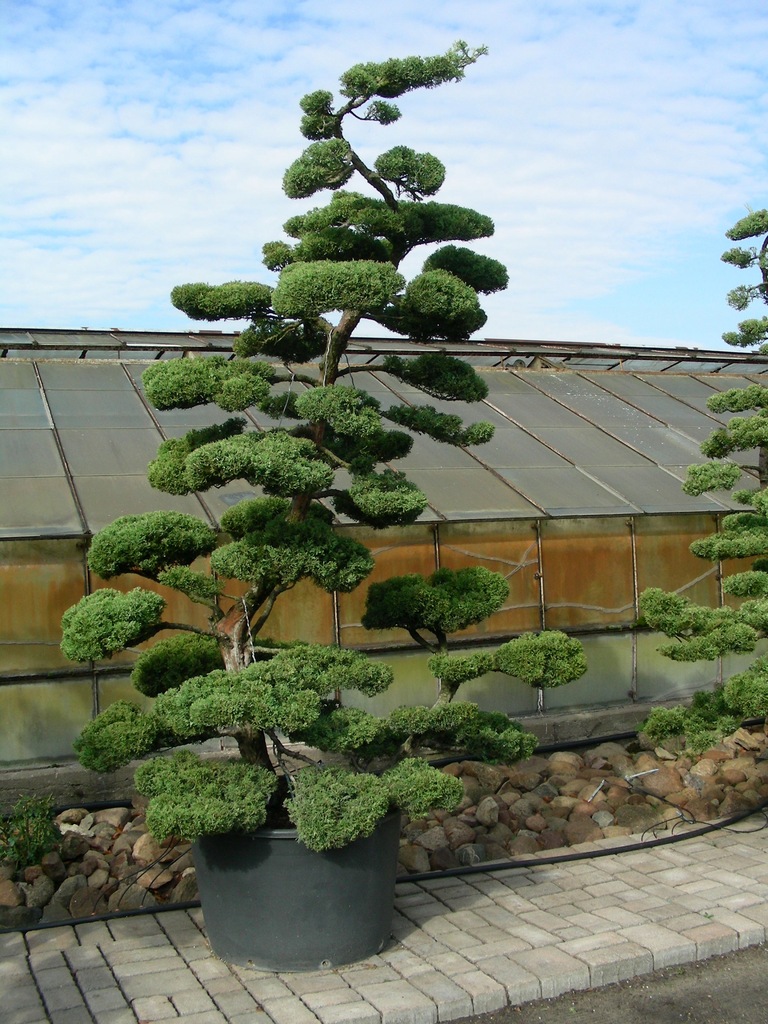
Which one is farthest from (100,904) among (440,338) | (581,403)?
(581,403)

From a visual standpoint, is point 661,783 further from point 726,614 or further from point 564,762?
point 726,614

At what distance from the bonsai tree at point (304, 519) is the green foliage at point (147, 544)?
1cm

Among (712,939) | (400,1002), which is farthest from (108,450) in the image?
(712,939)

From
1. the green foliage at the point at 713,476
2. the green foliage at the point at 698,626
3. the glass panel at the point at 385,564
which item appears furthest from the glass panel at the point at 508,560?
the green foliage at the point at 713,476

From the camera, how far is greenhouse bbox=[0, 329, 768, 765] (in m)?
8.60

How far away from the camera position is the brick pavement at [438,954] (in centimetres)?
539

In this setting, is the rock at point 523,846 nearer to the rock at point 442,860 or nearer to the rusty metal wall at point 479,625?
the rock at point 442,860

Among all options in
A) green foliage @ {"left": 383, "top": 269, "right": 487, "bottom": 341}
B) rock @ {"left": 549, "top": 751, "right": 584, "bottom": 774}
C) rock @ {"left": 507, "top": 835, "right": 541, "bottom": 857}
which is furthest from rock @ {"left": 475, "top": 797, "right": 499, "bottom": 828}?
green foliage @ {"left": 383, "top": 269, "right": 487, "bottom": 341}

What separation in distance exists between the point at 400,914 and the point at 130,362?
330 inches

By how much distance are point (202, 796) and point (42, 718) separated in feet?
11.3

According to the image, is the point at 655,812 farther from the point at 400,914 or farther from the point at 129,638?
the point at 129,638

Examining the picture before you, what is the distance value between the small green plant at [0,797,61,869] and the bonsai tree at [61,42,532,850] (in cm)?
170

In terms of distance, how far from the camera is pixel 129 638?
19.2 feet

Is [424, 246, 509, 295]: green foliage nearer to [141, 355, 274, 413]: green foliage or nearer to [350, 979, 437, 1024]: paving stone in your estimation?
[141, 355, 274, 413]: green foliage
